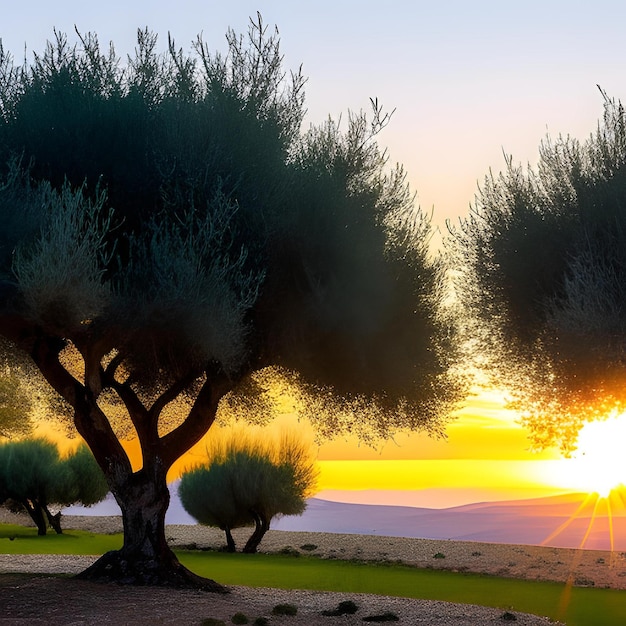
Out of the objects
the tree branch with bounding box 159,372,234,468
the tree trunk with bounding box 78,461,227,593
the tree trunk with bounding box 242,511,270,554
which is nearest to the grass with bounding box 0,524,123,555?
the tree trunk with bounding box 242,511,270,554

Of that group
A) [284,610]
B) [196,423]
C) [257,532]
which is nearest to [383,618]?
[284,610]

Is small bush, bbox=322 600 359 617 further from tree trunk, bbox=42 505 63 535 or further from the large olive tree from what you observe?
tree trunk, bbox=42 505 63 535

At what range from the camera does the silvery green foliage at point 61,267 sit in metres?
14.9

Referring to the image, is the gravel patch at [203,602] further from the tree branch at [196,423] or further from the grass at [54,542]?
the grass at [54,542]

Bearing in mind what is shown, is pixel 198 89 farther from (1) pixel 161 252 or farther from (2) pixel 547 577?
(2) pixel 547 577

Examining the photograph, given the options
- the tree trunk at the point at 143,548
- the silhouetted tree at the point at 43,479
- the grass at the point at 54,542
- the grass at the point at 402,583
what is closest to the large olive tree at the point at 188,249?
the tree trunk at the point at 143,548

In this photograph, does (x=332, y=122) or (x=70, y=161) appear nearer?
(x=70, y=161)

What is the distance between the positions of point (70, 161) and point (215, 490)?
2276 cm

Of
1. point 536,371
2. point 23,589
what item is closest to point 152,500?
point 23,589

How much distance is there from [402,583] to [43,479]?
2387 centimetres

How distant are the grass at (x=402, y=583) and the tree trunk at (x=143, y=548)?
4202 millimetres

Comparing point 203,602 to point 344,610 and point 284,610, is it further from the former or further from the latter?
point 344,610

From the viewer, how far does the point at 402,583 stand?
2486cm

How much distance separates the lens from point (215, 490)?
37.7 m
